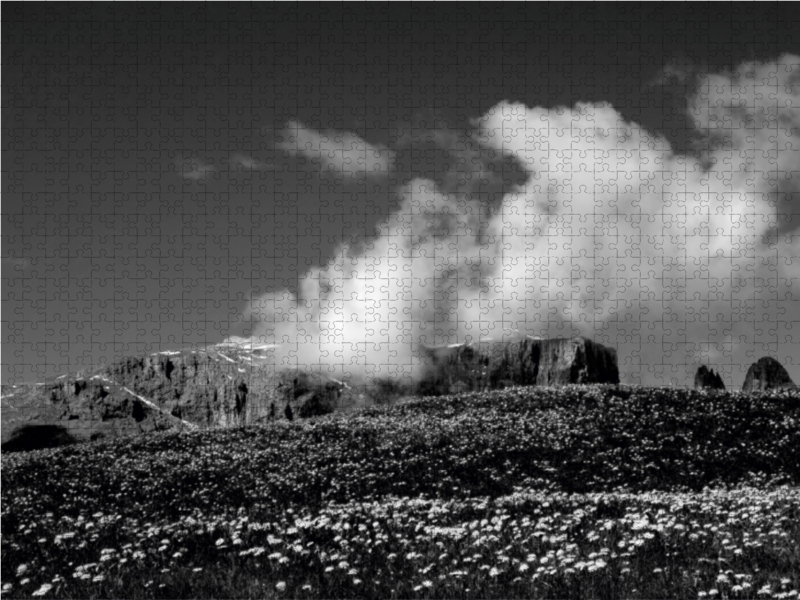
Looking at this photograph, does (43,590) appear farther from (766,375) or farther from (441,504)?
(766,375)

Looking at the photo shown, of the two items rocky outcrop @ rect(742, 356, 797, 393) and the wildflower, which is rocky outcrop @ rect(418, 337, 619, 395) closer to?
rocky outcrop @ rect(742, 356, 797, 393)

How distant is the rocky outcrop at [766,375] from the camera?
68225 mm

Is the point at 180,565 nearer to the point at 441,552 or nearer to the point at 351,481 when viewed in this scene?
the point at 441,552

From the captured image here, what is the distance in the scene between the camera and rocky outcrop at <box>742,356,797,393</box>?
68225 mm

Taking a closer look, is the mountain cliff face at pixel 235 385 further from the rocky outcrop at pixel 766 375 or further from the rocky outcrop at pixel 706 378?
the rocky outcrop at pixel 766 375

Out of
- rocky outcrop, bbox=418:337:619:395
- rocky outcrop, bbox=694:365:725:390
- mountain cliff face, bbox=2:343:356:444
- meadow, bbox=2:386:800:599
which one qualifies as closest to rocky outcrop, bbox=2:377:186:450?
mountain cliff face, bbox=2:343:356:444

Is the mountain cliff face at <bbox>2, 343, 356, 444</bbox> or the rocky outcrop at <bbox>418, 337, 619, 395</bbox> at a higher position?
the rocky outcrop at <bbox>418, 337, 619, 395</bbox>

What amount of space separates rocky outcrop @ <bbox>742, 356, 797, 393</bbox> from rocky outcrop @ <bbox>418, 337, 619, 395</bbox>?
82.0 ft

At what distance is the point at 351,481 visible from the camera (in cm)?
2670

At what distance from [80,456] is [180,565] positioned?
2482cm

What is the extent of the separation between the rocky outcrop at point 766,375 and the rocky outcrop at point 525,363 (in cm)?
2500

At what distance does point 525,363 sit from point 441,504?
88.4 m

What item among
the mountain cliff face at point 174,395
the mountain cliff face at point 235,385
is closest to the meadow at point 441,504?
the mountain cliff face at point 174,395

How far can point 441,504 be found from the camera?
1775cm
